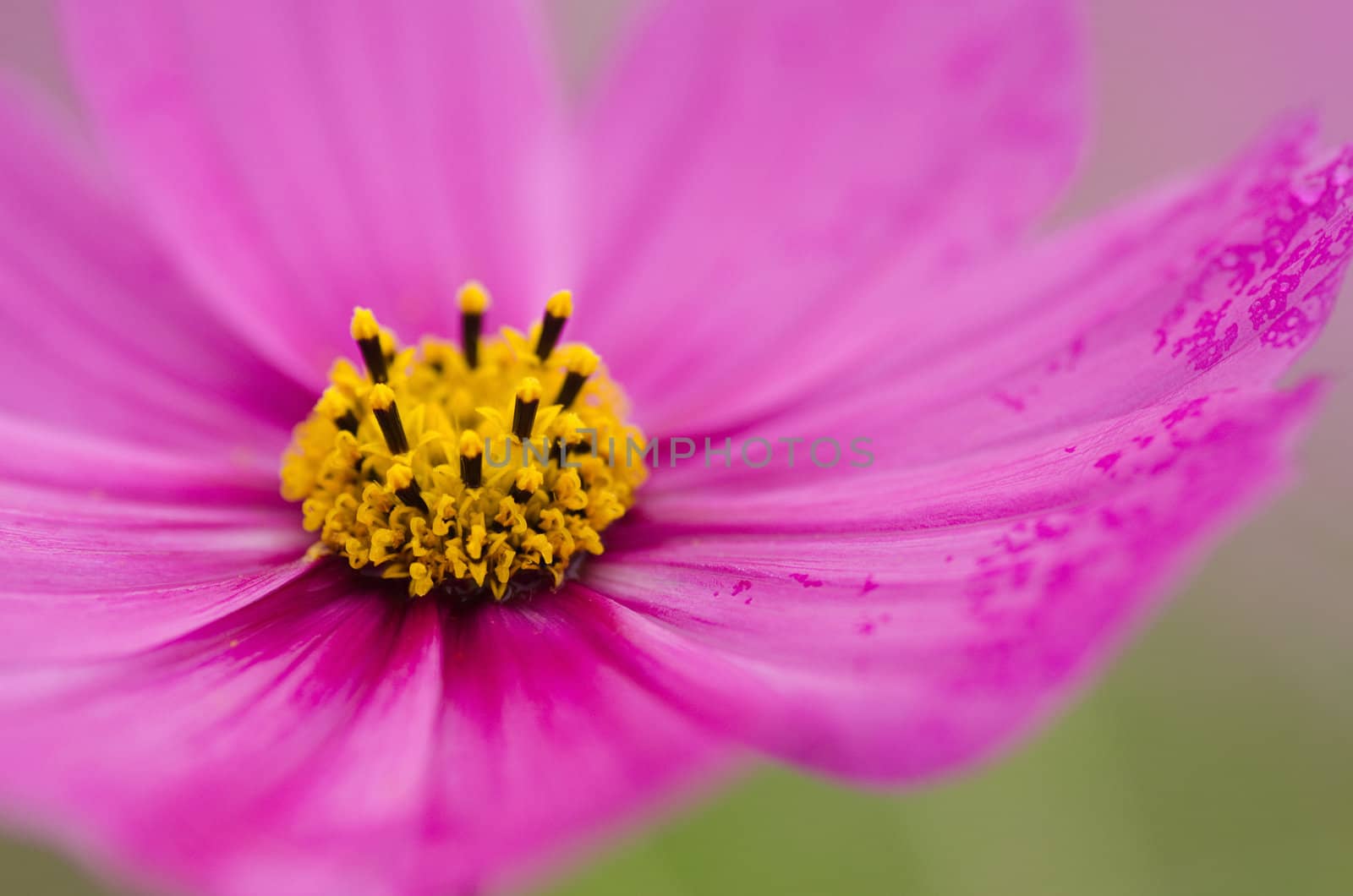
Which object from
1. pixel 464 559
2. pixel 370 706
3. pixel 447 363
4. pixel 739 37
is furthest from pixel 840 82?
pixel 370 706

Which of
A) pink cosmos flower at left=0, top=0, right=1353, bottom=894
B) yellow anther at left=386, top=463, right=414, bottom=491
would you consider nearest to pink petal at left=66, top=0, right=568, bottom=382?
pink cosmos flower at left=0, top=0, right=1353, bottom=894

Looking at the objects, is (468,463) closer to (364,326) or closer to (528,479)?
(528,479)

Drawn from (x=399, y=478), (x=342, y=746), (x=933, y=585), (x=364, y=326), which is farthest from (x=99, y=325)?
(x=933, y=585)

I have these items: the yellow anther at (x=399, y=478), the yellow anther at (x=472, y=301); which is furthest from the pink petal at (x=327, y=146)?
the yellow anther at (x=399, y=478)

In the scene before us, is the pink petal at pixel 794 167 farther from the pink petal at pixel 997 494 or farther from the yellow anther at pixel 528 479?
the yellow anther at pixel 528 479

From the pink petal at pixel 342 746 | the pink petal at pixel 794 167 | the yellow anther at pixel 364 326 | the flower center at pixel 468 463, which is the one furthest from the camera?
the pink petal at pixel 794 167

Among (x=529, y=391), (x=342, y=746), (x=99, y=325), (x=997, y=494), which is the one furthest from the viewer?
(x=99, y=325)
